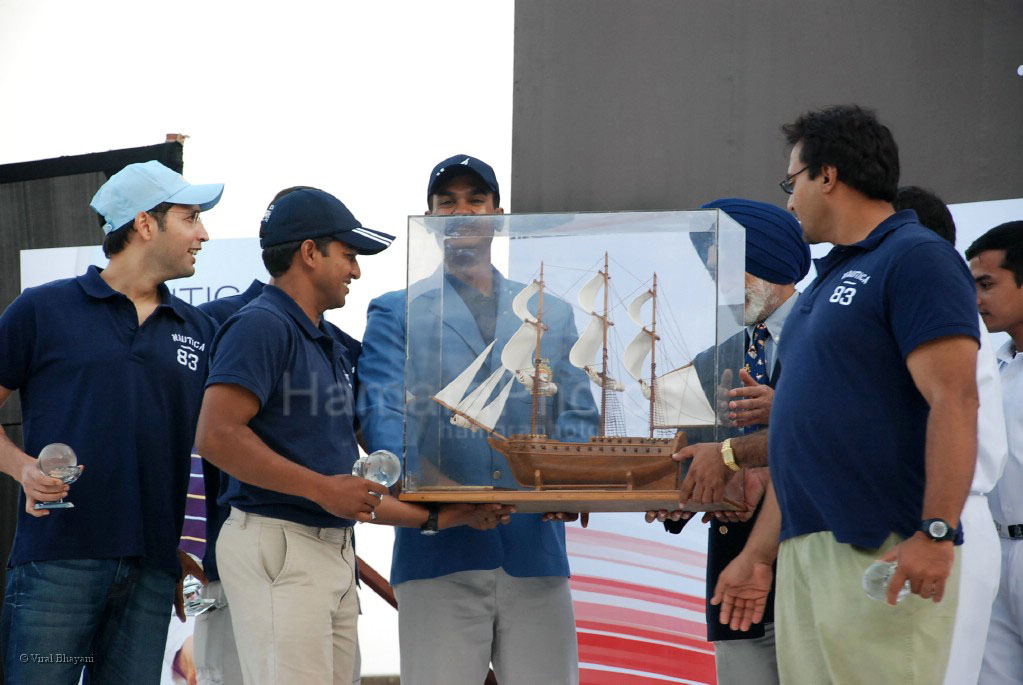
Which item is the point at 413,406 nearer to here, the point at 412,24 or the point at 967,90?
the point at 967,90

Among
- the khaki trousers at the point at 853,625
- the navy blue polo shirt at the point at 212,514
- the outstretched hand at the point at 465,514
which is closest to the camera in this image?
the khaki trousers at the point at 853,625

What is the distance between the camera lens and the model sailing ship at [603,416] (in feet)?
8.64

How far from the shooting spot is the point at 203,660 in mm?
3273

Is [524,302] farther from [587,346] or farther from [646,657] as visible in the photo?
[646,657]

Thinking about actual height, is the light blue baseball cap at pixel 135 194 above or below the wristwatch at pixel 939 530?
above

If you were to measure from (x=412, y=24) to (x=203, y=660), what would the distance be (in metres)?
2.90

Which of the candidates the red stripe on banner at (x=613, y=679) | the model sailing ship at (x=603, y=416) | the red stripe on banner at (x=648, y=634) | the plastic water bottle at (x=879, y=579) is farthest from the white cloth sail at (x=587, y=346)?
the red stripe on banner at (x=613, y=679)

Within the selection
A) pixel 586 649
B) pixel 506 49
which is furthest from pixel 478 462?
pixel 506 49

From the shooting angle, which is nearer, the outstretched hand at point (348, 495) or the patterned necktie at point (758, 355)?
the outstretched hand at point (348, 495)

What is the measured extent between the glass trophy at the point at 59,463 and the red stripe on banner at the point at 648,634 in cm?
201

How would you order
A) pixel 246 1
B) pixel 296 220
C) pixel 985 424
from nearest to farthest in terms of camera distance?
pixel 985 424
pixel 296 220
pixel 246 1

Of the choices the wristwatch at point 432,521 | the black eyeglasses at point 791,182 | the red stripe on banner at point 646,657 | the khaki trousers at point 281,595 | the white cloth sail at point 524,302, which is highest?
the black eyeglasses at point 791,182

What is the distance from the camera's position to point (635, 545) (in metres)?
4.22

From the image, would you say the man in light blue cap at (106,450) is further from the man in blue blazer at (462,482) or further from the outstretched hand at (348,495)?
the outstretched hand at (348,495)
